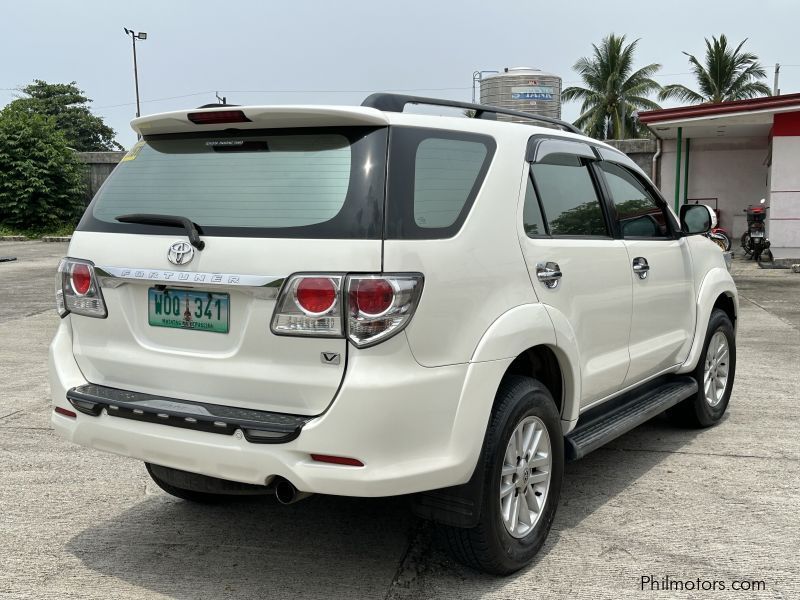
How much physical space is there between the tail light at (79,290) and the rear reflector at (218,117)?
2.37 ft

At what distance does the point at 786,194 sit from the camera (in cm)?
1728

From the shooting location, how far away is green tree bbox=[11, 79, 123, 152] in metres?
62.4

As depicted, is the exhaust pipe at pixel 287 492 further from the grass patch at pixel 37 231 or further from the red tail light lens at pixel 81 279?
the grass patch at pixel 37 231

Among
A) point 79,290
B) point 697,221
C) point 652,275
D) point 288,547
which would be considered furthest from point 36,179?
point 288,547

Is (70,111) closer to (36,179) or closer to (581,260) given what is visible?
(36,179)

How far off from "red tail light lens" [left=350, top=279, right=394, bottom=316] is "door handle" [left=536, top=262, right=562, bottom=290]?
0.91m

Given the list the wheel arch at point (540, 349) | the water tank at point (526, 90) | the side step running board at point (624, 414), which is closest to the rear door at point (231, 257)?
the wheel arch at point (540, 349)

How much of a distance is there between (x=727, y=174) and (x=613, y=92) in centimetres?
2556

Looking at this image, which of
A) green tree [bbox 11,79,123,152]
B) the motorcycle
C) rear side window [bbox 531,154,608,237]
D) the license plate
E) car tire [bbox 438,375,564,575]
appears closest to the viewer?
the license plate

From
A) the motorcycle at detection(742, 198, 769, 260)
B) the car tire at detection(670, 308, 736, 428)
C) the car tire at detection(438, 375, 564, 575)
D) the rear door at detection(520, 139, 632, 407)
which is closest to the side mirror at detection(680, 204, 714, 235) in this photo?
the car tire at detection(670, 308, 736, 428)

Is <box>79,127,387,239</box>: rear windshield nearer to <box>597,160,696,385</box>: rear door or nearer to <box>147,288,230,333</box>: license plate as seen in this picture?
<box>147,288,230,333</box>: license plate

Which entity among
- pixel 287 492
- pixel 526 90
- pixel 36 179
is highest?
pixel 526 90

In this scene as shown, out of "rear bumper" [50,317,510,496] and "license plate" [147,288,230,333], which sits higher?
"license plate" [147,288,230,333]

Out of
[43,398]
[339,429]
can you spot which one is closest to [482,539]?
[339,429]
